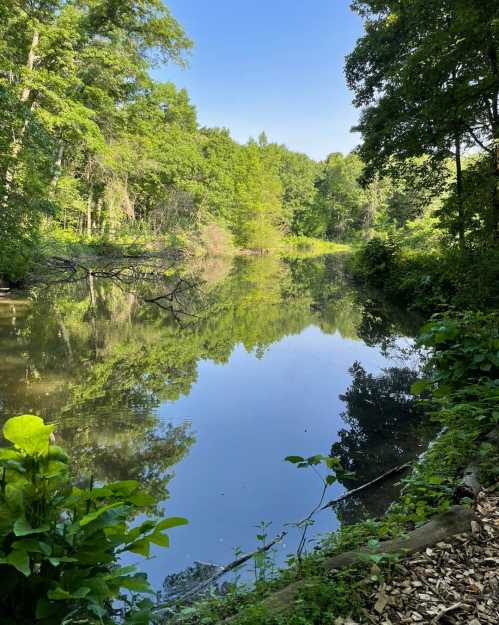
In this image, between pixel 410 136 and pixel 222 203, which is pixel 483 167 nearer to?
pixel 410 136

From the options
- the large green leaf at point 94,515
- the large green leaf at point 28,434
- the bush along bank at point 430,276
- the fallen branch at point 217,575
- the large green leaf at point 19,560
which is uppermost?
the bush along bank at point 430,276

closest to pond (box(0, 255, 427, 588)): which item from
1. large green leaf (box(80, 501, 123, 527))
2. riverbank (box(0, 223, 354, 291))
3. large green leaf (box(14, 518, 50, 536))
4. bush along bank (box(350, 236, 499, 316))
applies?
bush along bank (box(350, 236, 499, 316))

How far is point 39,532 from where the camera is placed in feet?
4.58

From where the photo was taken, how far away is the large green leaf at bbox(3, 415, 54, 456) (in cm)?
154

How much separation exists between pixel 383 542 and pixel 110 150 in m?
27.6

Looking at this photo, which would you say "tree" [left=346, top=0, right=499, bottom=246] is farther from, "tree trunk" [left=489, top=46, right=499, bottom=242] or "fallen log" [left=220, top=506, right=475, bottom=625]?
"fallen log" [left=220, top=506, right=475, bottom=625]

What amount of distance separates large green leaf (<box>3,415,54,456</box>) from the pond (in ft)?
6.78

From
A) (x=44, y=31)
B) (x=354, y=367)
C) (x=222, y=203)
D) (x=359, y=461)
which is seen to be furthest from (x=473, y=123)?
(x=222, y=203)

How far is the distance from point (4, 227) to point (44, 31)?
13.9 m

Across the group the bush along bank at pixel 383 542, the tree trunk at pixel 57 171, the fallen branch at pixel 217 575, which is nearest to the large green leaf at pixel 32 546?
the bush along bank at pixel 383 542

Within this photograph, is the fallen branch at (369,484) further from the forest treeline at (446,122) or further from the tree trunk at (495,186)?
the tree trunk at (495,186)

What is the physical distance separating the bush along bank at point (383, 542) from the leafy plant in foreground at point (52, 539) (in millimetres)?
727

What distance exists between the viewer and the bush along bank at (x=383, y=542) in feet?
6.20

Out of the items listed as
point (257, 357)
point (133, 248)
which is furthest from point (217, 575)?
point (133, 248)
